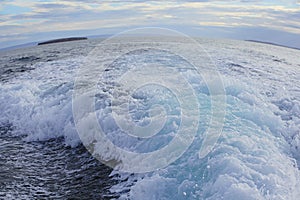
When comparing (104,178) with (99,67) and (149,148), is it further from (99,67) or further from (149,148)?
(99,67)

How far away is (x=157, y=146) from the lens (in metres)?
5.89

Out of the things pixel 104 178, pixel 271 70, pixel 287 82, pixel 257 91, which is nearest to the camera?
pixel 104 178

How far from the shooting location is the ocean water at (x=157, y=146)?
4699mm

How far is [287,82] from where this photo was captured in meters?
11.5

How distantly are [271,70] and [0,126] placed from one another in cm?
1199

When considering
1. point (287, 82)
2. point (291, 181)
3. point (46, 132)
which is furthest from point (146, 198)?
point (287, 82)

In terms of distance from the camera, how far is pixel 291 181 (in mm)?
4898

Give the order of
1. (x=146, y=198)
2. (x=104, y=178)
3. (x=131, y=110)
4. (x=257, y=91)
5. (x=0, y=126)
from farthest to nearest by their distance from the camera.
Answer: (x=257, y=91), (x=0, y=126), (x=131, y=110), (x=104, y=178), (x=146, y=198)

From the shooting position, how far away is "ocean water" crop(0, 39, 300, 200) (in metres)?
4.70

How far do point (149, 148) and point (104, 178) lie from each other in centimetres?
109

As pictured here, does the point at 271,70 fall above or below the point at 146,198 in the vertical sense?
above

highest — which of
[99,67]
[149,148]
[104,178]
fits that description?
[99,67]

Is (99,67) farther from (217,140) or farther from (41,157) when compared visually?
(217,140)

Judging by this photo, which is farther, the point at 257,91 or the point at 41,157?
the point at 257,91
